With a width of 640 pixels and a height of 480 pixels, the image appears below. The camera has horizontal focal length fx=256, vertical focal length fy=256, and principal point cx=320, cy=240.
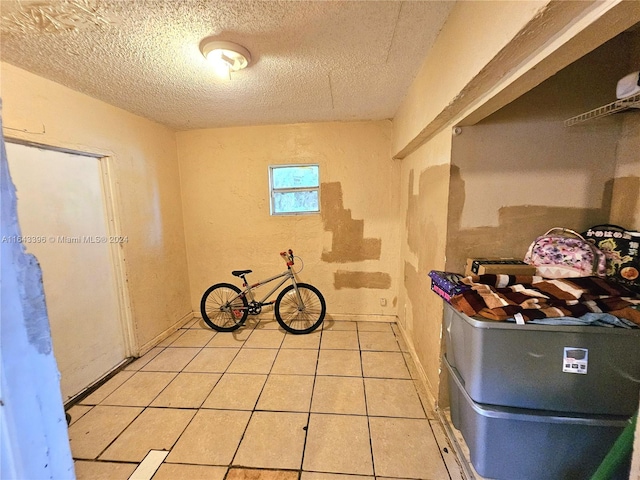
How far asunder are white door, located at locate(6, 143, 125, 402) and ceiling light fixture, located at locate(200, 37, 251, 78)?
1.35m

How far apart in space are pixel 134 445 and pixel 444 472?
1.74 m

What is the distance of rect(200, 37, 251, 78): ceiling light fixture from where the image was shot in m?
1.38

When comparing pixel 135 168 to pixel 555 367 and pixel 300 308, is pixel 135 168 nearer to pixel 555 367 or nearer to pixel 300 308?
pixel 300 308

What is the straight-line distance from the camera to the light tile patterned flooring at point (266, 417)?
1373mm


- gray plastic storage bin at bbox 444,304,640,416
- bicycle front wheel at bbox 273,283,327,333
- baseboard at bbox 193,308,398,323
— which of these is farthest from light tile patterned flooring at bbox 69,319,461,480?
gray plastic storage bin at bbox 444,304,640,416

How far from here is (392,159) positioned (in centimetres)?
277

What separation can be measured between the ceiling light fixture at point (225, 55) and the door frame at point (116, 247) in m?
1.33

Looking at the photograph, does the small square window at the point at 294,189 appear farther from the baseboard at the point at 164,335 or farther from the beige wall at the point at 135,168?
the baseboard at the point at 164,335

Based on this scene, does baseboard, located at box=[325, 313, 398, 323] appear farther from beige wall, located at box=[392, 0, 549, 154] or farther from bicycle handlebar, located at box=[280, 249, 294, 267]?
beige wall, located at box=[392, 0, 549, 154]

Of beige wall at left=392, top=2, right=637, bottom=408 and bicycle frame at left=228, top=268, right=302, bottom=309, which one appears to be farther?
bicycle frame at left=228, top=268, right=302, bottom=309

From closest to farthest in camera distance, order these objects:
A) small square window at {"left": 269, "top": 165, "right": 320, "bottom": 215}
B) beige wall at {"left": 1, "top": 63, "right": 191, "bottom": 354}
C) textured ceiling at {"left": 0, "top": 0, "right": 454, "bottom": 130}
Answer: textured ceiling at {"left": 0, "top": 0, "right": 454, "bottom": 130}, beige wall at {"left": 1, "top": 63, "right": 191, "bottom": 354}, small square window at {"left": 269, "top": 165, "right": 320, "bottom": 215}

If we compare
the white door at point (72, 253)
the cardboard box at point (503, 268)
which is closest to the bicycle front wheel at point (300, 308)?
the white door at point (72, 253)

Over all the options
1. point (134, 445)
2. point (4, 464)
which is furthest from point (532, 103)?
point (134, 445)

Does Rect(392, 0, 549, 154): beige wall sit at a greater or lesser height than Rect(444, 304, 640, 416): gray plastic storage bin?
greater
